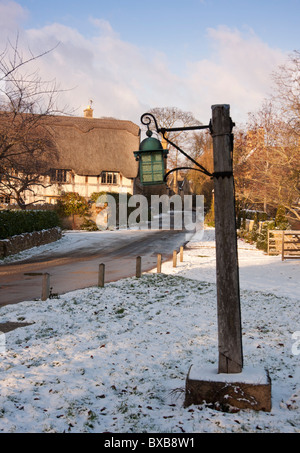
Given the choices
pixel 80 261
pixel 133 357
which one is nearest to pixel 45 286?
pixel 133 357

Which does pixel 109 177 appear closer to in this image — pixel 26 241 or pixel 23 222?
pixel 23 222

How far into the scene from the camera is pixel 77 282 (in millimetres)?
14047

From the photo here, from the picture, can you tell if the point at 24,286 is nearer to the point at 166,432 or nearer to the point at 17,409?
the point at 17,409

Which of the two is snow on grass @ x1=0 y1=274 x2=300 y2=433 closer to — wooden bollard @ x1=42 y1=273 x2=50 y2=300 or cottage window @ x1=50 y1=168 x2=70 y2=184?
wooden bollard @ x1=42 y1=273 x2=50 y2=300

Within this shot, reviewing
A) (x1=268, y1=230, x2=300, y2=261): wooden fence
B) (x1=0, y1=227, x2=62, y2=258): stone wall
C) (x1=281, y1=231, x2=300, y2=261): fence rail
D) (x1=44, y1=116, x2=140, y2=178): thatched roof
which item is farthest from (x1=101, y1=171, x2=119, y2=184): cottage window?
(x1=281, y1=231, x2=300, y2=261): fence rail

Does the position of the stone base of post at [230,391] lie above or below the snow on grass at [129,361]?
above

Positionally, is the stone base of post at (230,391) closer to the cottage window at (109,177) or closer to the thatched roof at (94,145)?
the thatched roof at (94,145)

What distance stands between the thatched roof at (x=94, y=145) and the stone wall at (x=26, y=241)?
13.6 metres

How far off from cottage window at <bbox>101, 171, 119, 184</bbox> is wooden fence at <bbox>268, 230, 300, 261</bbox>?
2228 centimetres

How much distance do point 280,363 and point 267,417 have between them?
217 centimetres

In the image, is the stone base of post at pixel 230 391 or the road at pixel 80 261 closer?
the stone base of post at pixel 230 391

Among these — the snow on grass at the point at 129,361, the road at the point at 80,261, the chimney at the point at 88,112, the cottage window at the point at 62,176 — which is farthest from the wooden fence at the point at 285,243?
the chimney at the point at 88,112

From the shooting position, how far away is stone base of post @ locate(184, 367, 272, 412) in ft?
15.7

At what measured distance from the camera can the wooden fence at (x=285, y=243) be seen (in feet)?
65.1
